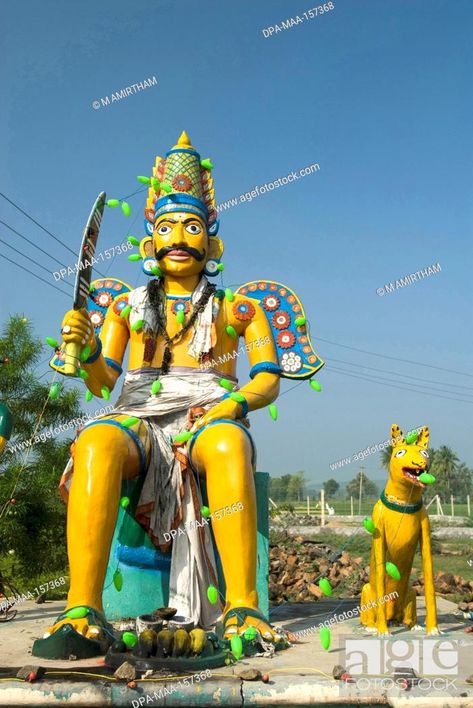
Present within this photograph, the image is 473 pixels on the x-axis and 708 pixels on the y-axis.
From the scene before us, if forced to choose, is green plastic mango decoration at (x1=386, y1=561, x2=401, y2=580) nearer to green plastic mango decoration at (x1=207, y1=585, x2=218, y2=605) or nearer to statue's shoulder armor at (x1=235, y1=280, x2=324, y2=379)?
green plastic mango decoration at (x1=207, y1=585, x2=218, y2=605)

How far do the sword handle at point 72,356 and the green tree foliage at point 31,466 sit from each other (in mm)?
3541

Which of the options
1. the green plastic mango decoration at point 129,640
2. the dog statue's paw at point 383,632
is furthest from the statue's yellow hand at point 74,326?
the dog statue's paw at point 383,632

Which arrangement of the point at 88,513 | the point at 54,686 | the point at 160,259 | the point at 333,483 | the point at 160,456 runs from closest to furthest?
1. the point at 54,686
2. the point at 88,513
3. the point at 160,456
4. the point at 160,259
5. the point at 333,483

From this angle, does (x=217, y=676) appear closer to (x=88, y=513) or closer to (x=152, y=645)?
(x=152, y=645)

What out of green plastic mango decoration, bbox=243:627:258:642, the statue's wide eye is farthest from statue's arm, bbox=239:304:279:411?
green plastic mango decoration, bbox=243:627:258:642

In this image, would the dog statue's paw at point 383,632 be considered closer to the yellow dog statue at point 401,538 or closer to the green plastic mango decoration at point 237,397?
the yellow dog statue at point 401,538

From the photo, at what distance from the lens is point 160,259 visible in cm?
492

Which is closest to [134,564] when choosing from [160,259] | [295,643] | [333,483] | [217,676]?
[295,643]

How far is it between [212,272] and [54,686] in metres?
3.03

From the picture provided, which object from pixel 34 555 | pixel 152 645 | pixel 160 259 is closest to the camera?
pixel 152 645

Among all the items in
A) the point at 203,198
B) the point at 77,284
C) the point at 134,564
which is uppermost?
the point at 203,198

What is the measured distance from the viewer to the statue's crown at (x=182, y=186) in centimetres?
495

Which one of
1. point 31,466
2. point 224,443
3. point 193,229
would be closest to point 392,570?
point 224,443

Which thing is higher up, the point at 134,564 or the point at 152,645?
the point at 134,564
